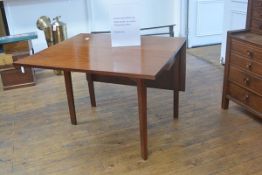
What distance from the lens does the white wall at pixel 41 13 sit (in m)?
3.79

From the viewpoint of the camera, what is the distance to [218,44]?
15.6 feet

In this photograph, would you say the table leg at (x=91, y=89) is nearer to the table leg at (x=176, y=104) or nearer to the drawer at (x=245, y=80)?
the table leg at (x=176, y=104)

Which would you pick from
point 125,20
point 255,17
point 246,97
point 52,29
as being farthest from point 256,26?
point 52,29

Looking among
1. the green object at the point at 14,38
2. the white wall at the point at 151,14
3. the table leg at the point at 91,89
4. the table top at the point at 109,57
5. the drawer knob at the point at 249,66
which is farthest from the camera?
the white wall at the point at 151,14

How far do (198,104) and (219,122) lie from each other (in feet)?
1.20

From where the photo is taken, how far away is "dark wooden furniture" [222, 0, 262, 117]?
2248mm

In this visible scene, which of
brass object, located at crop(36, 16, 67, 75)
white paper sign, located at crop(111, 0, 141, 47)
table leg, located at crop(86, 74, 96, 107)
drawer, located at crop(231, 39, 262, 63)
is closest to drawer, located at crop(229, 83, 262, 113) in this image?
drawer, located at crop(231, 39, 262, 63)

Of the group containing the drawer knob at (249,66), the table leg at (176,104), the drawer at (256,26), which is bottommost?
the table leg at (176,104)

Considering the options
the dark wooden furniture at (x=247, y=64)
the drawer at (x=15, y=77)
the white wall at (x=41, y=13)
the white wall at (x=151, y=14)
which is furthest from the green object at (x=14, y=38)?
the dark wooden furniture at (x=247, y=64)

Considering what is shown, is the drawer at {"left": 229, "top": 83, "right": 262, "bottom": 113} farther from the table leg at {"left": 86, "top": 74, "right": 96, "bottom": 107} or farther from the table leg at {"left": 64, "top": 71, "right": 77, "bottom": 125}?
the table leg at {"left": 64, "top": 71, "right": 77, "bottom": 125}

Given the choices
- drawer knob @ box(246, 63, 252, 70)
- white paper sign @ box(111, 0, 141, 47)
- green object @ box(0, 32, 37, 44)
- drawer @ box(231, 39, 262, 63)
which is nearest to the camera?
white paper sign @ box(111, 0, 141, 47)

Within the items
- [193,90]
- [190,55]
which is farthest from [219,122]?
[190,55]

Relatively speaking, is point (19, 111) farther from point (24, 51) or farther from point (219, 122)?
point (219, 122)

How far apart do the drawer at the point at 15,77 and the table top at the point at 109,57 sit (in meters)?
1.18
